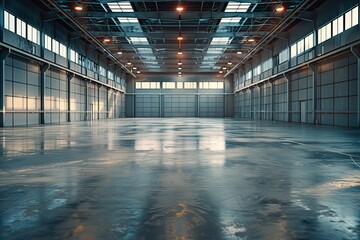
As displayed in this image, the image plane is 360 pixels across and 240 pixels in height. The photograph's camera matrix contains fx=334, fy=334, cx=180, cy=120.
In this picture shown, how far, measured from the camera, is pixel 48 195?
203 inches

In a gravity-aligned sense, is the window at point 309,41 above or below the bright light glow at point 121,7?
below

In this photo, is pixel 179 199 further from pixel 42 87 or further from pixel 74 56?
pixel 74 56

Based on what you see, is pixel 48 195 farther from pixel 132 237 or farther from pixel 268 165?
pixel 268 165

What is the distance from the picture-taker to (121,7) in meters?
34.5

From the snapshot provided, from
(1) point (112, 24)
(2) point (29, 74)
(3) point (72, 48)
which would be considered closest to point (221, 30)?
(1) point (112, 24)

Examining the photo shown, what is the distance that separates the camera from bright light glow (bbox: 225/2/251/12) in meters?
33.8

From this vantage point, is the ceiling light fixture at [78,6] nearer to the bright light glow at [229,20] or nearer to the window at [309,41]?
the bright light glow at [229,20]

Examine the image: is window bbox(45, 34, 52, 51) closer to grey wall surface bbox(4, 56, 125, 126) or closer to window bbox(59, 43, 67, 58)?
grey wall surface bbox(4, 56, 125, 126)

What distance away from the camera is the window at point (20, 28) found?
31.2m

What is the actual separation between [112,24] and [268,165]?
3730 cm

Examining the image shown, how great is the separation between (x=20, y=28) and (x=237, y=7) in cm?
2160

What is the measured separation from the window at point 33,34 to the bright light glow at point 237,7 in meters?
20.3

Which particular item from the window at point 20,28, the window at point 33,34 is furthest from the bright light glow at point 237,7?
the window at point 20,28

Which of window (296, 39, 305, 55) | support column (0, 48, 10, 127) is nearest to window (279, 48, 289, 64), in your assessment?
window (296, 39, 305, 55)
